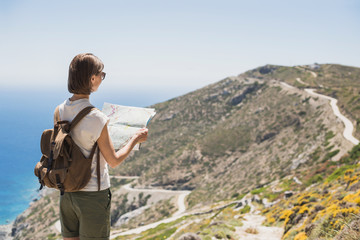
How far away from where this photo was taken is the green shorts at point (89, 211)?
10.2 ft

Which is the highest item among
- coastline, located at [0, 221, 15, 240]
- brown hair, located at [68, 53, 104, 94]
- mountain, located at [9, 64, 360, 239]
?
brown hair, located at [68, 53, 104, 94]

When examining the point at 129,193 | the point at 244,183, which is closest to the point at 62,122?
the point at 244,183

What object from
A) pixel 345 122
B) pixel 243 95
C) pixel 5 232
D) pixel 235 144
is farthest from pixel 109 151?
pixel 5 232

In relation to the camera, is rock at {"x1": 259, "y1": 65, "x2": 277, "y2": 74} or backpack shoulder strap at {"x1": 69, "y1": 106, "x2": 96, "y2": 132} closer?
backpack shoulder strap at {"x1": 69, "y1": 106, "x2": 96, "y2": 132}

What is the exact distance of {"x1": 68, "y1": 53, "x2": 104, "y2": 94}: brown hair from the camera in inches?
119

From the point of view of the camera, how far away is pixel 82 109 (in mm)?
3078

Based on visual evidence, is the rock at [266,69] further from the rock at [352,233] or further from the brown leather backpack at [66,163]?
the brown leather backpack at [66,163]

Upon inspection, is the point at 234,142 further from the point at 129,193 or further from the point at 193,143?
the point at 129,193

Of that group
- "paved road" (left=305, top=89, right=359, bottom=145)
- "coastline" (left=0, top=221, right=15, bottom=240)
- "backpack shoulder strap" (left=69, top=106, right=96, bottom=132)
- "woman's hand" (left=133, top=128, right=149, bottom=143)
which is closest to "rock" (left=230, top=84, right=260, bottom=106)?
"paved road" (left=305, top=89, right=359, bottom=145)

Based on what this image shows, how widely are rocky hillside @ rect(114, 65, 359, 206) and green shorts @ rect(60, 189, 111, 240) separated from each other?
38.2 m

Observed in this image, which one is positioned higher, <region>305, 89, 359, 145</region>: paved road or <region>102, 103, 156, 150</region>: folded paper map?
<region>102, 103, 156, 150</region>: folded paper map

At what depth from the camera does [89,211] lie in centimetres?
311

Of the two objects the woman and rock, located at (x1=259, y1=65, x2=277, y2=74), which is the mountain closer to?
rock, located at (x1=259, y1=65, x2=277, y2=74)

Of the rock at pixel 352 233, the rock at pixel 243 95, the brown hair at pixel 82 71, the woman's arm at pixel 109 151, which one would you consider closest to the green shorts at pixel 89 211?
the woman's arm at pixel 109 151
